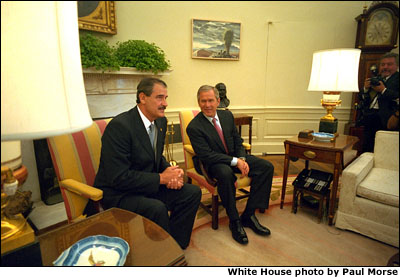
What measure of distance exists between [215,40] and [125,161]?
3000 mm

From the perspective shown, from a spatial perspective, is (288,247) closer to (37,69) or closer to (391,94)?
Answer: (391,94)

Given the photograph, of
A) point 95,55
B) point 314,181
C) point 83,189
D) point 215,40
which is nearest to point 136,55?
point 95,55

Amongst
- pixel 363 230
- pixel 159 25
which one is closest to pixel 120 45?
pixel 159 25

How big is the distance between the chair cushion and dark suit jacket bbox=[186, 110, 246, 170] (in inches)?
38.3

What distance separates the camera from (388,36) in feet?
11.5

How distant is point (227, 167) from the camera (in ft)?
6.48

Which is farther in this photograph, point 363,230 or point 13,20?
point 363,230

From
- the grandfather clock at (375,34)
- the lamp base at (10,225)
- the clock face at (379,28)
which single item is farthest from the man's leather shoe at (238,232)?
the clock face at (379,28)

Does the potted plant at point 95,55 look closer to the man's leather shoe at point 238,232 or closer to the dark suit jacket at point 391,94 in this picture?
the man's leather shoe at point 238,232

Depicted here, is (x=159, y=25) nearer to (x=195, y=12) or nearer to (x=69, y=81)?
(x=195, y=12)

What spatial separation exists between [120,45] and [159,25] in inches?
31.0

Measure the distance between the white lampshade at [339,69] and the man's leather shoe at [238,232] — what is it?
4.53 ft

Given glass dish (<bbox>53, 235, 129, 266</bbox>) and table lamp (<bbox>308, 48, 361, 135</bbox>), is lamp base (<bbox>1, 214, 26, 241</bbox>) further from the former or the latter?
table lamp (<bbox>308, 48, 361, 135</bbox>)

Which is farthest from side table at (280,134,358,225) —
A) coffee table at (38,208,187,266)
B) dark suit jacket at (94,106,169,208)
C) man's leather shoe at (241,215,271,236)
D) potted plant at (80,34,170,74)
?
potted plant at (80,34,170,74)
